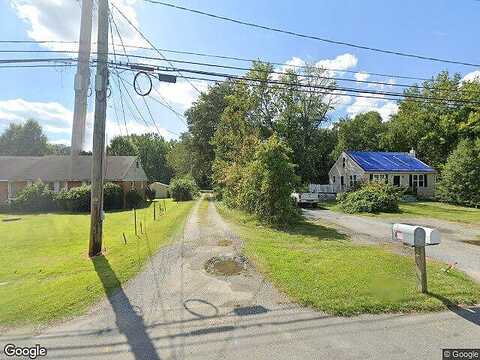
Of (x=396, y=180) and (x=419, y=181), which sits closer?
(x=396, y=180)

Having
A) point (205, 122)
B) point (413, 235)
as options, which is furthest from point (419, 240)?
point (205, 122)

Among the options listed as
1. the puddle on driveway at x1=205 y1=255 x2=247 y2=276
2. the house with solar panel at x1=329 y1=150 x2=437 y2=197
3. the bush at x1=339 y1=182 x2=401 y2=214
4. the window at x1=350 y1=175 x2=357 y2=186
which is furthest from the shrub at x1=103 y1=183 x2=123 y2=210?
the puddle on driveway at x1=205 y1=255 x2=247 y2=276

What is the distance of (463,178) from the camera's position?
2717cm

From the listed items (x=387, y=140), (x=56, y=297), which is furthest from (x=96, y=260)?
(x=387, y=140)

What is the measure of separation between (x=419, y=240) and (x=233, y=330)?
394 cm

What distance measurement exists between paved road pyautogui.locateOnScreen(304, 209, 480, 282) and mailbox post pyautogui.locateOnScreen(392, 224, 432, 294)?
6.82ft

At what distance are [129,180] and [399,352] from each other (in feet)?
111

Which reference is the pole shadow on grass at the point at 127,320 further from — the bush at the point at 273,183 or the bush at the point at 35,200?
the bush at the point at 35,200

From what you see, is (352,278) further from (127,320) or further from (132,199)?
(132,199)

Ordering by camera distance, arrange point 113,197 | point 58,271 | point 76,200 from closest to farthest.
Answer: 1. point 58,271
2. point 76,200
3. point 113,197

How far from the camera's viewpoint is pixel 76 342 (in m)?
5.06

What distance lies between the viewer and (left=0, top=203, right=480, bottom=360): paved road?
15.5 ft

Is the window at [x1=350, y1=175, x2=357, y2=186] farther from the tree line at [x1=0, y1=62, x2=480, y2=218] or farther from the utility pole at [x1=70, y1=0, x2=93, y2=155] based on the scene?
the utility pole at [x1=70, y1=0, x2=93, y2=155]

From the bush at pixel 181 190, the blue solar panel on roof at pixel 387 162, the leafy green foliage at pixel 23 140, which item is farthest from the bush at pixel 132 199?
the leafy green foliage at pixel 23 140
